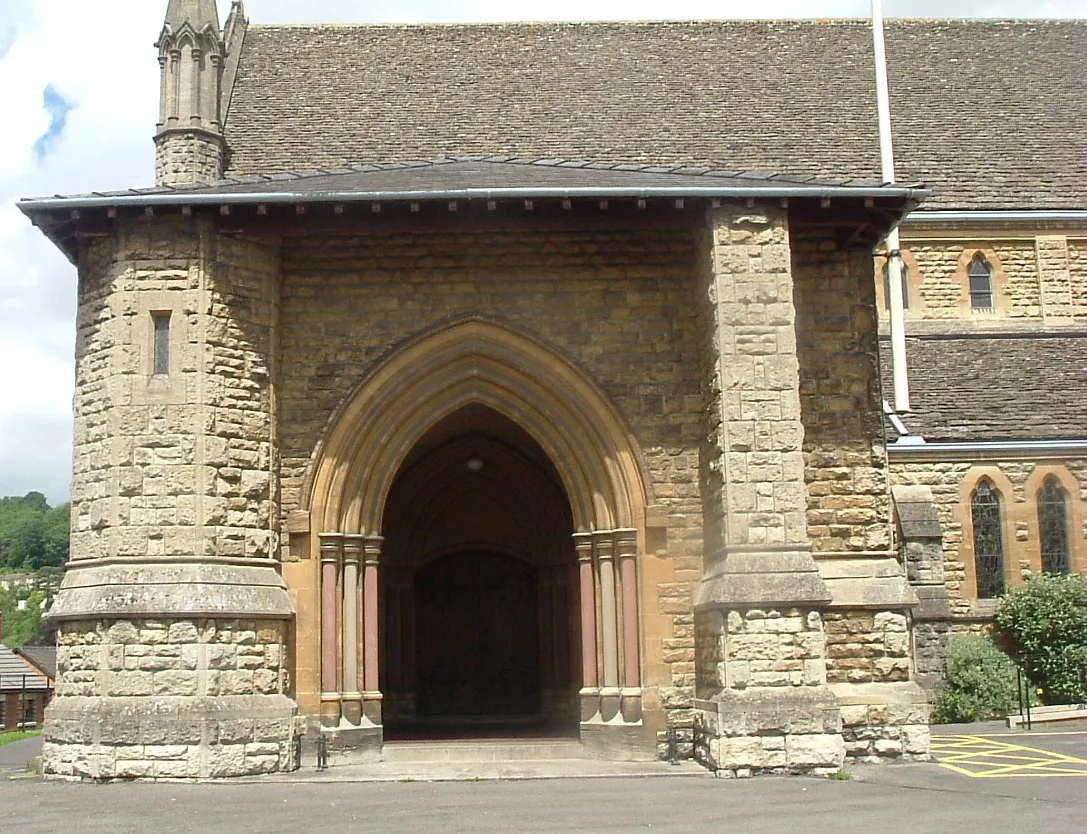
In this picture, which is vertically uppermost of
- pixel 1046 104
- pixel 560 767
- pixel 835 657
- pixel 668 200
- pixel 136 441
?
pixel 1046 104

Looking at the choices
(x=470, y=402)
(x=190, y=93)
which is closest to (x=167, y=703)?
(x=470, y=402)

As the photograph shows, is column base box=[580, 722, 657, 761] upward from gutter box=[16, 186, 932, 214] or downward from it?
downward

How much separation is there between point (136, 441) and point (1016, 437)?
480 inches

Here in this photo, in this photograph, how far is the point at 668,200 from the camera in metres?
12.0

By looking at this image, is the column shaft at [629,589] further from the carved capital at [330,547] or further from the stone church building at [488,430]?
the carved capital at [330,547]

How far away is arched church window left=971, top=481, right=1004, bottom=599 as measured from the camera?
19.0m

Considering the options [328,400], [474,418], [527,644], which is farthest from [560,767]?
[527,644]

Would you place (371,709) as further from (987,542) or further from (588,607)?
(987,542)

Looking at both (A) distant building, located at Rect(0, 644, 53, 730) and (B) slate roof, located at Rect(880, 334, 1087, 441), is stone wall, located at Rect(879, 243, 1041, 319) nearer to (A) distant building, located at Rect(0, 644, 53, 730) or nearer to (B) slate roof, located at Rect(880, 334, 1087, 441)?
(B) slate roof, located at Rect(880, 334, 1087, 441)

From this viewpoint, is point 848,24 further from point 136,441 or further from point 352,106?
point 136,441

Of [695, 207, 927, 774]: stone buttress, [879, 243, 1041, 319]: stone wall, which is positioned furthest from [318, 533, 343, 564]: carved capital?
[879, 243, 1041, 319]: stone wall

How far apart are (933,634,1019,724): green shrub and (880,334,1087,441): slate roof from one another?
2.96 m

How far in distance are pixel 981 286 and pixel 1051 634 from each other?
20.0 feet

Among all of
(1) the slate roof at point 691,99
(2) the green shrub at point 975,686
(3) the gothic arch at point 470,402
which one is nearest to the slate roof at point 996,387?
(1) the slate roof at point 691,99
